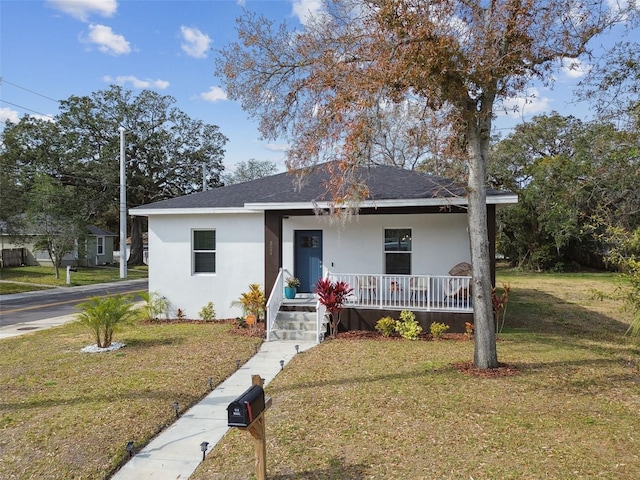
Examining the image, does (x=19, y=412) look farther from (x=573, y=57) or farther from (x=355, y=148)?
Answer: (x=573, y=57)

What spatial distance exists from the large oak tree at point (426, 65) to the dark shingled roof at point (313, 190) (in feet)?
8.54

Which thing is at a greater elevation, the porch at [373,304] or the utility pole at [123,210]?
the utility pole at [123,210]

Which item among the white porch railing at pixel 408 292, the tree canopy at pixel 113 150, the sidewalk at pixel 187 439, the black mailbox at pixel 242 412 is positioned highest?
the tree canopy at pixel 113 150

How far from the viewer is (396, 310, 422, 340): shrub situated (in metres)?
9.90

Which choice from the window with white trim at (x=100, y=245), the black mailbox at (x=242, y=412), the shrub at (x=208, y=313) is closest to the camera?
the black mailbox at (x=242, y=412)

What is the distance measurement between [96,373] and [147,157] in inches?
1291

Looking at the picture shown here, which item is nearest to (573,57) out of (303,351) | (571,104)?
(571,104)

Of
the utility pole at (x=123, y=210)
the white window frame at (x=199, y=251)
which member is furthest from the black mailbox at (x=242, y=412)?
the utility pole at (x=123, y=210)

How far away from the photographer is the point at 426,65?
21.1 feet

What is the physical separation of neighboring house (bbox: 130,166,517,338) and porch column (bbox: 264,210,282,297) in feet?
0.09

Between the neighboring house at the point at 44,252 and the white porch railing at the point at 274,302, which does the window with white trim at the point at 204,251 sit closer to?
the white porch railing at the point at 274,302

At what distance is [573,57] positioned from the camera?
23.6 feet

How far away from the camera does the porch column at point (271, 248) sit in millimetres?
11508

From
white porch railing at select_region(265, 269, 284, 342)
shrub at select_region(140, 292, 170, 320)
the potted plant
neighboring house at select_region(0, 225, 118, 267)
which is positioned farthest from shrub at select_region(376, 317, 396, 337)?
neighboring house at select_region(0, 225, 118, 267)
